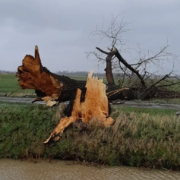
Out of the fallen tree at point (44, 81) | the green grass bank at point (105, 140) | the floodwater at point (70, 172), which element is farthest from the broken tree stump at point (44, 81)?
the floodwater at point (70, 172)

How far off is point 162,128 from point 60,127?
115 inches

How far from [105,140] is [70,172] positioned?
1450mm

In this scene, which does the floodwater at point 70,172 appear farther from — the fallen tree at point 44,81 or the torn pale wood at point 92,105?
the fallen tree at point 44,81

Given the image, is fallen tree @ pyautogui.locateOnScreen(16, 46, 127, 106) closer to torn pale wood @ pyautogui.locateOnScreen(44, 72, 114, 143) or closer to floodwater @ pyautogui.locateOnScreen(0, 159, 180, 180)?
torn pale wood @ pyautogui.locateOnScreen(44, 72, 114, 143)

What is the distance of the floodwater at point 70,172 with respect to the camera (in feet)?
25.9

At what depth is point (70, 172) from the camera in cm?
818

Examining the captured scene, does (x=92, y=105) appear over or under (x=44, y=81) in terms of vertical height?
under

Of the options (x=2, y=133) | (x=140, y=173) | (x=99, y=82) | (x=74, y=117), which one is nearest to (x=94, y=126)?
(x=74, y=117)

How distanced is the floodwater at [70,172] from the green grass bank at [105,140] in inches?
10.8

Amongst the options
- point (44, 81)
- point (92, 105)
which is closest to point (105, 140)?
point (92, 105)

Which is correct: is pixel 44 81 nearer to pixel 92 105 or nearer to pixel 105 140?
pixel 92 105

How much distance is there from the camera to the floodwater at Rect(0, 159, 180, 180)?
788 cm

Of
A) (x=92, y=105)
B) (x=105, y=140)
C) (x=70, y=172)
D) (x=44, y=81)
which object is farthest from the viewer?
(x=44, y=81)

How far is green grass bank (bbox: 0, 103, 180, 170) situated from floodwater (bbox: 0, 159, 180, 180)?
28cm
